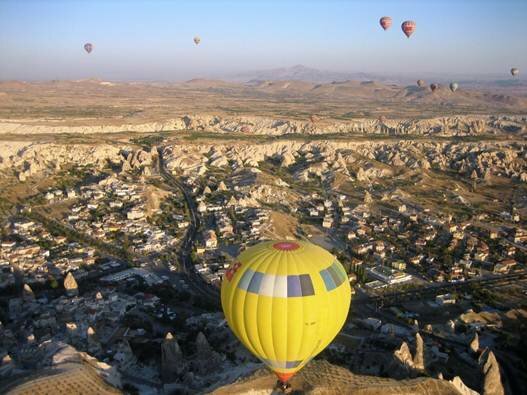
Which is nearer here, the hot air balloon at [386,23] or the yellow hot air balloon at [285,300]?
the yellow hot air balloon at [285,300]

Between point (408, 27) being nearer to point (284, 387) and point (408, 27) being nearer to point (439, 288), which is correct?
point (439, 288)

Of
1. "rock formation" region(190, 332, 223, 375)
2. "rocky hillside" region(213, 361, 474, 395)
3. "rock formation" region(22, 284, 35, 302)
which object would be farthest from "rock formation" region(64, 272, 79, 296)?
"rocky hillside" region(213, 361, 474, 395)

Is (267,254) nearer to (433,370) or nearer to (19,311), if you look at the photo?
(433,370)

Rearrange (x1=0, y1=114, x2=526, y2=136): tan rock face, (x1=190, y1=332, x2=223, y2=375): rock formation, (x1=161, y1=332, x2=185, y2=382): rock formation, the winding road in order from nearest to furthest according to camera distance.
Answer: (x1=161, y1=332, x2=185, y2=382): rock formation
(x1=190, y1=332, x2=223, y2=375): rock formation
the winding road
(x1=0, y1=114, x2=526, y2=136): tan rock face

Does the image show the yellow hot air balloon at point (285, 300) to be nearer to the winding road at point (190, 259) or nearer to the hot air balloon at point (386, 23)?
the winding road at point (190, 259)

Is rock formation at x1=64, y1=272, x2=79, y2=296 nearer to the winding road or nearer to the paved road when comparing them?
the winding road

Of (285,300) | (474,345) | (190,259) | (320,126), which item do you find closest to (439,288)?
(474,345)

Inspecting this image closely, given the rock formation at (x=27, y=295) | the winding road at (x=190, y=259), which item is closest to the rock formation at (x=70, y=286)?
the rock formation at (x=27, y=295)

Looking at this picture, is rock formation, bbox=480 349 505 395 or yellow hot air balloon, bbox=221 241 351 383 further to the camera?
rock formation, bbox=480 349 505 395
